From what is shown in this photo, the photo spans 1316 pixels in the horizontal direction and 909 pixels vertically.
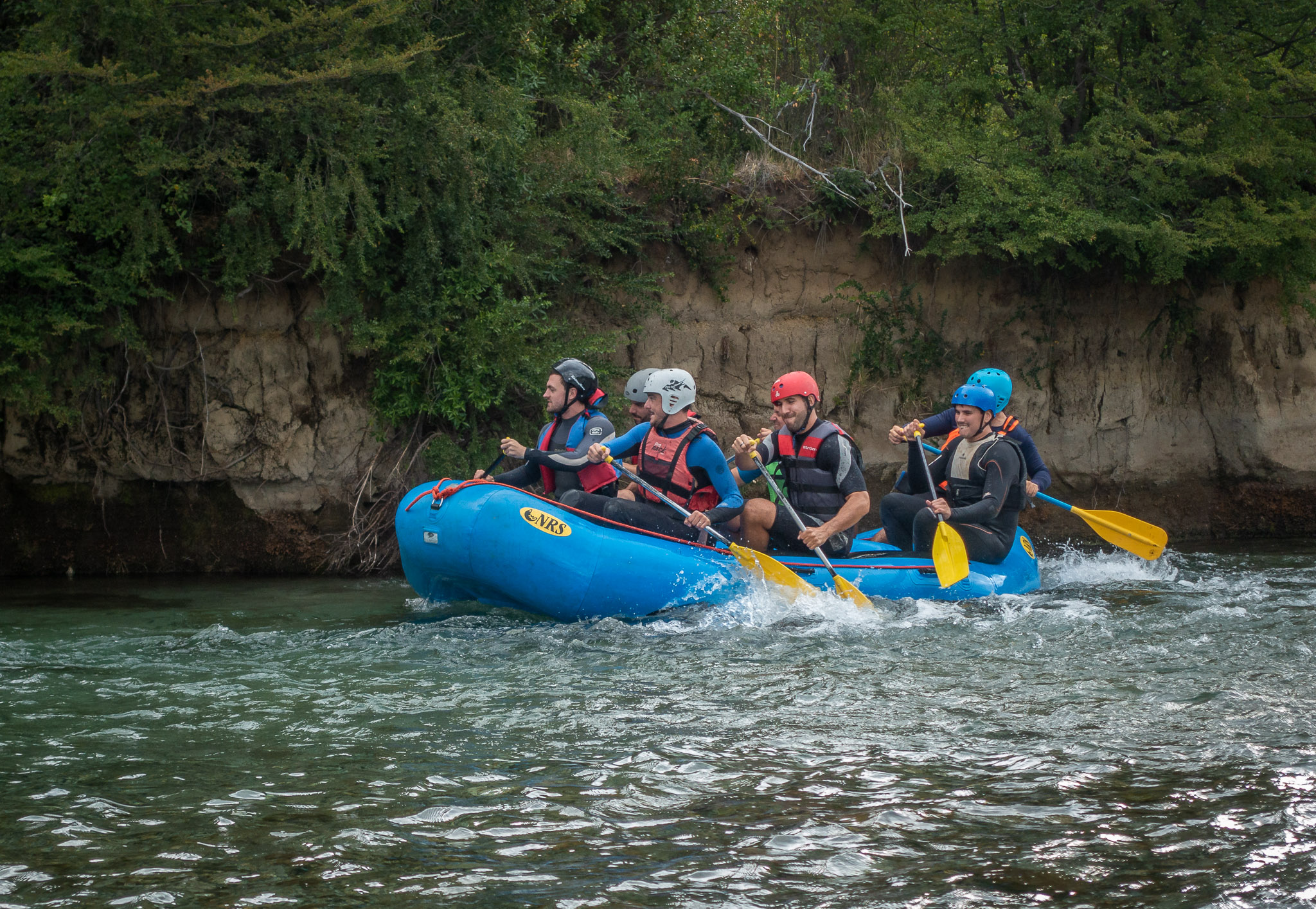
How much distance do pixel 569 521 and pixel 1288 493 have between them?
8.73m

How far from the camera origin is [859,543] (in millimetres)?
8430

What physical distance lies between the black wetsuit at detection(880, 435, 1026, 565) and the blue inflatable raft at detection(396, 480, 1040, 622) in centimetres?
83

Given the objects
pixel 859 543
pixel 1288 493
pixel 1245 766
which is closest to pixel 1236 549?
pixel 1288 493

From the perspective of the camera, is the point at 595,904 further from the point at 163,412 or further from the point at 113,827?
the point at 163,412

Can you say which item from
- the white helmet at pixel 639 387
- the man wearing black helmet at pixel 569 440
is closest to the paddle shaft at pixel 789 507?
the white helmet at pixel 639 387

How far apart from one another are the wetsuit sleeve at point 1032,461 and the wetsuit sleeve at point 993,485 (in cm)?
63

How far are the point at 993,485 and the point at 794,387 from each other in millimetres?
1490

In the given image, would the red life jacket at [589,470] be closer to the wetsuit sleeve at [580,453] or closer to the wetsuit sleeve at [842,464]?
the wetsuit sleeve at [580,453]

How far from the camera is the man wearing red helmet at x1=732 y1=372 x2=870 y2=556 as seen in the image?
24.0 feet

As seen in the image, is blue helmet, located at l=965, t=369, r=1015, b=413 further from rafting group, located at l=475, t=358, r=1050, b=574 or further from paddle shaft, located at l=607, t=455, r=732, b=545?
paddle shaft, located at l=607, t=455, r=732, b=545

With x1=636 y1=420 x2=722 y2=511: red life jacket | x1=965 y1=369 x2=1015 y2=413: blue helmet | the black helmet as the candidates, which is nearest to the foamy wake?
x1=965 y1=369 x2=1015 y2=413: blue helmet

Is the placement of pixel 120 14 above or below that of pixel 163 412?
above

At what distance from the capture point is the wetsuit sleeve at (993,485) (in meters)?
7.46

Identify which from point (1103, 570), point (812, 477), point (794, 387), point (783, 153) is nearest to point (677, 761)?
point (812, 477)
